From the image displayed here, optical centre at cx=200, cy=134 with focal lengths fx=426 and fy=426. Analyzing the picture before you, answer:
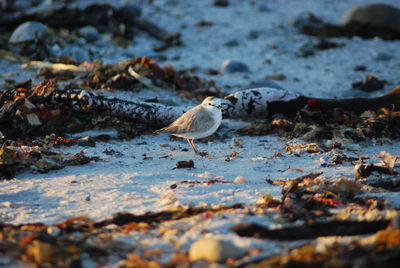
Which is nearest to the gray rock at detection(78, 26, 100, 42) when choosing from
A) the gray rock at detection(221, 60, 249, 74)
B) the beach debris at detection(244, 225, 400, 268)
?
the gray rock at detection(221, 60, 249, 74)

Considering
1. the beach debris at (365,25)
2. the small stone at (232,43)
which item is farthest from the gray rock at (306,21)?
the small stone at (232,43)

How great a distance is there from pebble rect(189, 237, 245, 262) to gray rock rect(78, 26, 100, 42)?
28.2 ft

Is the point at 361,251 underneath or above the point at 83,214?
above

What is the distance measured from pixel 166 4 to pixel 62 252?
11370 millimetres

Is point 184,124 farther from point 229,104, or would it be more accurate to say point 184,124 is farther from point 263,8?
point 263,8

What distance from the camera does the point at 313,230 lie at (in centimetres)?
261

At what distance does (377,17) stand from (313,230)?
972 centimetres

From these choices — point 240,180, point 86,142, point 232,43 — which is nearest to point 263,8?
point 232,43

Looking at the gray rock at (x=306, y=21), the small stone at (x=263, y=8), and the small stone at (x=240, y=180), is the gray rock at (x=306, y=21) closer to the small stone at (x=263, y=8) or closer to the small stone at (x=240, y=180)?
the small stone at (x=263, y=8)

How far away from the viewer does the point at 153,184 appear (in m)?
3.67

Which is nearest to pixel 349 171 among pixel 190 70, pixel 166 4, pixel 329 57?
pixel 190 70

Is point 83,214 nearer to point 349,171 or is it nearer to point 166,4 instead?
point 349,171

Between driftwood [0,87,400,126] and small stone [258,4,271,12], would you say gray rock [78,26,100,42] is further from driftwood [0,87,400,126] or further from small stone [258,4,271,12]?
small stone [258,4,271,12]

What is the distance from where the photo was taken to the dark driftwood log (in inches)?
100
